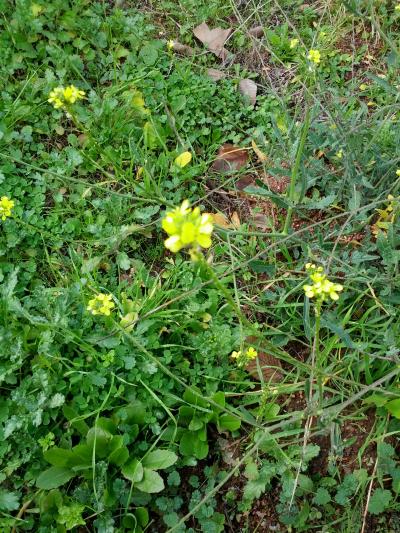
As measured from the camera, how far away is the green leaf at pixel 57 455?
6.03 ft

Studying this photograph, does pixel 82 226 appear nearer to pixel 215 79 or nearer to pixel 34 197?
pixel 34 197

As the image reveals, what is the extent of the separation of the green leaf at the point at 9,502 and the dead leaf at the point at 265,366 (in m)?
0.92

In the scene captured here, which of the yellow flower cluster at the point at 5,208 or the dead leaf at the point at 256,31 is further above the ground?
the dead leaf at the point at 256,31

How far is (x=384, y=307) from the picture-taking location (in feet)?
6.81

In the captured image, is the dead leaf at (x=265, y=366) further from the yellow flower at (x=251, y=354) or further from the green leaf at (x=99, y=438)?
the green leaf at (x=99, y=438)

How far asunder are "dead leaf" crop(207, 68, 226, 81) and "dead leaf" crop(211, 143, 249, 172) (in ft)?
1.33

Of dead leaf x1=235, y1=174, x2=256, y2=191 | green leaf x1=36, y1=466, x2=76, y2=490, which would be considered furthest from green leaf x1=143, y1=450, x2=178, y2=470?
dead leaf x1=235, y1=174, x2=256, y2=191

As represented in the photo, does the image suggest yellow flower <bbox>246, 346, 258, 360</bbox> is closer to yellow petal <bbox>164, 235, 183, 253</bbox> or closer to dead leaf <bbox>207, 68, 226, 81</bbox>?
yellow petal <bbox>164, 235, 183, 253</bbox>

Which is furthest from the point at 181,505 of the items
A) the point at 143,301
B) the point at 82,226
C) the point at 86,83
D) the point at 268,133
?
the point at 86,83

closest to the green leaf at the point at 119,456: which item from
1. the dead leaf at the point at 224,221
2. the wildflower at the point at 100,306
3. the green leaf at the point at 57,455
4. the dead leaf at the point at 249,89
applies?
the green leaf at the point at 57,455

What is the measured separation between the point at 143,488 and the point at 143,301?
2.18 feet

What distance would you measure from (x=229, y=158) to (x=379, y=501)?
5.12ft

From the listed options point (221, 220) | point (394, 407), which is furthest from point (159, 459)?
point (221, 220)

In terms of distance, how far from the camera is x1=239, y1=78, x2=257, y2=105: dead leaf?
277 cm
